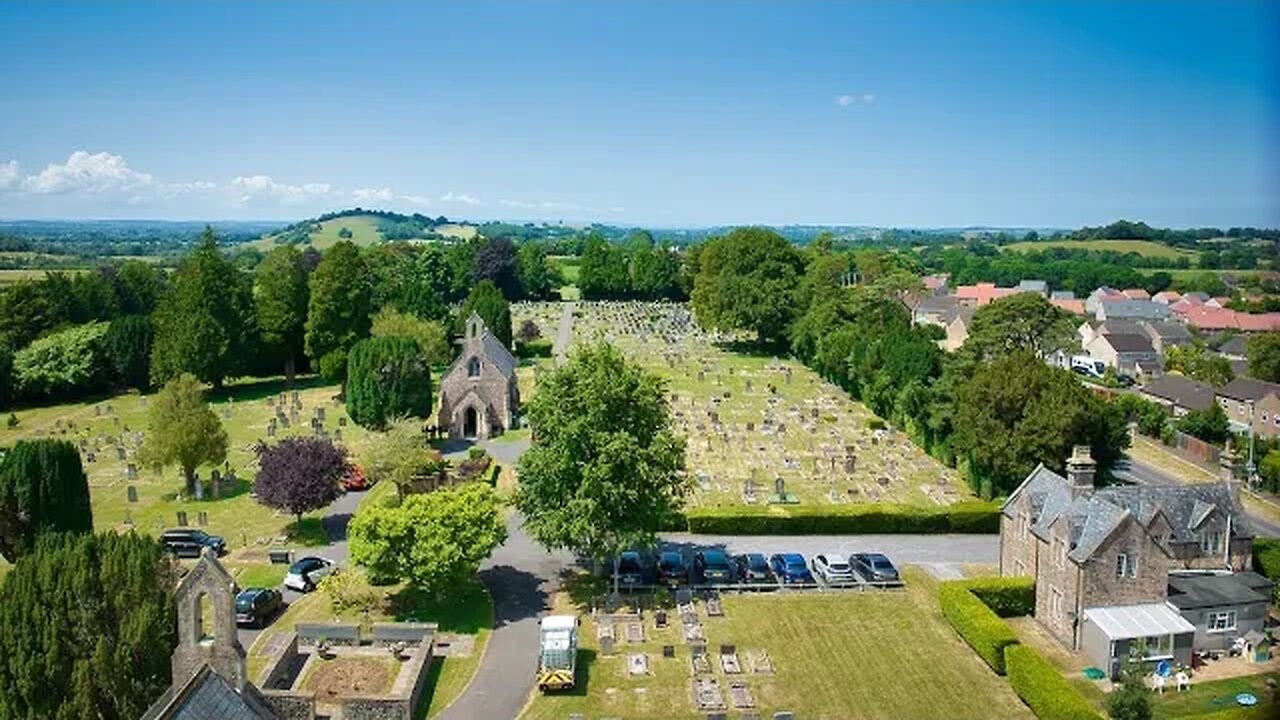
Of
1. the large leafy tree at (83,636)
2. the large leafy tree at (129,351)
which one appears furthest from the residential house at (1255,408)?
the large leafy tree at (129,351)

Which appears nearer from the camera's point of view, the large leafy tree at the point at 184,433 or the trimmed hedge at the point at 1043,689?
the trimmed hedge at the point at 1043,689

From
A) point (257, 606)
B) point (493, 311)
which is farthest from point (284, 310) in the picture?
point (257, 606)

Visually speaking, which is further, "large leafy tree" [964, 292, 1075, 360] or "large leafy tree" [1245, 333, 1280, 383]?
"large leafy tree" [1245, 333, 1280, 383]

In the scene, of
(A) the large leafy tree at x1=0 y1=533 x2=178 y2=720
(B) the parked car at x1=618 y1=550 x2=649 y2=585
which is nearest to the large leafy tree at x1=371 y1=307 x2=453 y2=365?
(B) the parked car at x1=618 y1=550 x2=649 y2=585

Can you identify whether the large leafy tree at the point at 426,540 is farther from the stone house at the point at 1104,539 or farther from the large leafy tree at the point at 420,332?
the large leafy tree at the point at 420,332

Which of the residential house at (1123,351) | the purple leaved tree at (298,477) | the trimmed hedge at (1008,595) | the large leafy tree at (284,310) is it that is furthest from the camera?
the residential house at (1123,351)

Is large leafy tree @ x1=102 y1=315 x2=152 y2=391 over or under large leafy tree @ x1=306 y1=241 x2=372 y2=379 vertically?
under

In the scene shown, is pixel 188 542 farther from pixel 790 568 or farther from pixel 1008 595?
pixel 1008 595

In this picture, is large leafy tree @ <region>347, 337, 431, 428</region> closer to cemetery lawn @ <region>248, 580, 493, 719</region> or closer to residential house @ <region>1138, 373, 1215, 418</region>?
cemetery lawn @ <region>248, 580, 493, 719</region>
